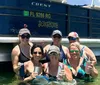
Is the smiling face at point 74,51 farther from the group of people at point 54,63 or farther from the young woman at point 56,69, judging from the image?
the young woman at point 56,69

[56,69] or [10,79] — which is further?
[10,79]

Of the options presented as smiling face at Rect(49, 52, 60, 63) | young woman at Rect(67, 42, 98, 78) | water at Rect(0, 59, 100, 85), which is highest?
smiling face at Rect(49, 52, 60, 63)

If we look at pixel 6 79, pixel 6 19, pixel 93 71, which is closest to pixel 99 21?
pixel 6 19

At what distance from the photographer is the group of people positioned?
15.6 feet

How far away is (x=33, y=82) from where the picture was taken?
190 inches

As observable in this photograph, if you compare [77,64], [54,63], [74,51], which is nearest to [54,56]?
[54,63]

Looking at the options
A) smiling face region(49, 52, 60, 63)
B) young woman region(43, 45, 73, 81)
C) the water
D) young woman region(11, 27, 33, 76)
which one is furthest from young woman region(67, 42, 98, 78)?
young woman region(11, 27, 33, 76)

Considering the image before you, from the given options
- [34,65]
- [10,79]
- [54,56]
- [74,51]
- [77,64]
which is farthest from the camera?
[10,79]

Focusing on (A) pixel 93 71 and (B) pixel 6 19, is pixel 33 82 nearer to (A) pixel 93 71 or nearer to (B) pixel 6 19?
(A) pixel 93 71

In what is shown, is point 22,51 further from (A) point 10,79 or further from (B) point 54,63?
(B) point 54,63

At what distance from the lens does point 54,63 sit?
186 inches

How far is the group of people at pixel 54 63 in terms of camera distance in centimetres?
475

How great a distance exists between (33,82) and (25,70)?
0.81ft

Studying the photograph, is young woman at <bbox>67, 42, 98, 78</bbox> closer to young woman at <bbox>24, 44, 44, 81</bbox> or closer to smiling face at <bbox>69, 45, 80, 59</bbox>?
smiling face at <bbox>69, 45, 80, 59</bbox>
